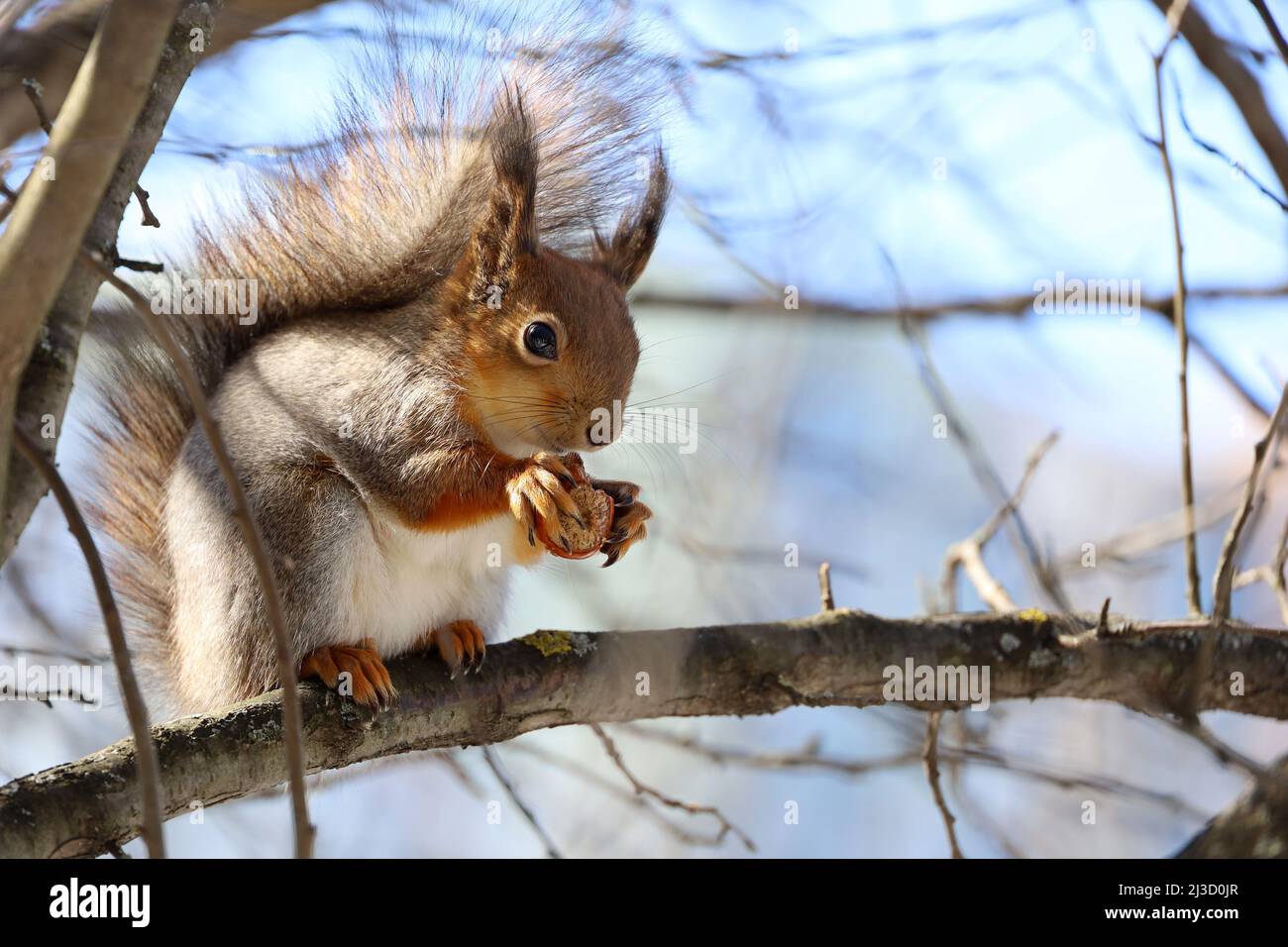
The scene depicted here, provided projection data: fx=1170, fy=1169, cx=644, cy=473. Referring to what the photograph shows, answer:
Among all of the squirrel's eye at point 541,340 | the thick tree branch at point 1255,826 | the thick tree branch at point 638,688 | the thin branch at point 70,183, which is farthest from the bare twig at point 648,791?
the thin branch at point 70,183

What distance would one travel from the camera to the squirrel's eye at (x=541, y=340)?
2.36 metres

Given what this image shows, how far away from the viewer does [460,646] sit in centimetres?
226

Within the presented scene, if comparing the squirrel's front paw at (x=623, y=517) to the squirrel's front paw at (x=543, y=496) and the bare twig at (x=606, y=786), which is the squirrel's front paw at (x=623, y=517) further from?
the bare twig at (x=606, y=786)

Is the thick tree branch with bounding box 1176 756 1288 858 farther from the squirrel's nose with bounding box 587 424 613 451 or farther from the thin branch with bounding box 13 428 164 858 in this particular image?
the squirrel's nose with bounding box 587 424 613 451

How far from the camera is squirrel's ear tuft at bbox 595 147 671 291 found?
265 cm

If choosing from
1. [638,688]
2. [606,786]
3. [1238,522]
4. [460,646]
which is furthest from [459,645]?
[1238,522]

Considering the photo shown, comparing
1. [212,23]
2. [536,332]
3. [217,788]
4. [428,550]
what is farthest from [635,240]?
[217,788]

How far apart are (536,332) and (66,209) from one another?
129 cm

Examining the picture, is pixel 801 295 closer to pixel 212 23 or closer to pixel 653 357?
pixel 653 357

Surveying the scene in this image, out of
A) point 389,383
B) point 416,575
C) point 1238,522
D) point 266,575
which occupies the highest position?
point 389,383

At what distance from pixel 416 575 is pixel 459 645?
0.19 metres

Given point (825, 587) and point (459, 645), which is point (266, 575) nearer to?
point (459, 645)

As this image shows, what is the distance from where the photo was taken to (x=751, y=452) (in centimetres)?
243

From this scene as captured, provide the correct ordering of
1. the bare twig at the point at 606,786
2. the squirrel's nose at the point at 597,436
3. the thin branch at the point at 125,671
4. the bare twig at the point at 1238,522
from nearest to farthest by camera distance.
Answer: the thin branch at the point at 125,671
the bare twig at the point at 1238,522
the squirrel's nose at the point at 597,436
the bare twig at the point at 606,786
